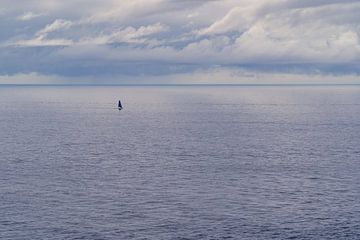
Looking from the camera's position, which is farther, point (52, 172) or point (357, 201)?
point (52, 172)

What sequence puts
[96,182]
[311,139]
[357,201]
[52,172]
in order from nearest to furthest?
1. [357,201]
2. [96,182]
3. [52,172]
4. [311,139]

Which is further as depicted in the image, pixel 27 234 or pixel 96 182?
pixel 96 182

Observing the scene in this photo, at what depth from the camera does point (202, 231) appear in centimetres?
8212

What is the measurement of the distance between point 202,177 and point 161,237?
37.6 m

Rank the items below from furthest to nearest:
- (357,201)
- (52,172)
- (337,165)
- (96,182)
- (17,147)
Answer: (17,147) → (337,165) → (52,172) → (96,182) → (357,201)

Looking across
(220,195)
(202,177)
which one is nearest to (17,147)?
(202,177)

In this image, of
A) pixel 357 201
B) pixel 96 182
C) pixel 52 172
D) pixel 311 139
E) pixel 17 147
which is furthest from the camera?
pixel 311 139

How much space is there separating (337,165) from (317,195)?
30634 mm

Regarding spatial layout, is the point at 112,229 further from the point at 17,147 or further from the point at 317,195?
the point at 17,147

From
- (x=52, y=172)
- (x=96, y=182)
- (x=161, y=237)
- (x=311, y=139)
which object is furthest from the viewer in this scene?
(x=311, y=139)

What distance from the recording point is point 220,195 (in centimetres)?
10219

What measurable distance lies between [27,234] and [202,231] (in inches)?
1013

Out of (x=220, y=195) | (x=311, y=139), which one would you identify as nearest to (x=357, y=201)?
(x=220, y=195)

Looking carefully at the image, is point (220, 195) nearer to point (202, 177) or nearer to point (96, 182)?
point (202, 177)
